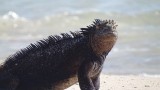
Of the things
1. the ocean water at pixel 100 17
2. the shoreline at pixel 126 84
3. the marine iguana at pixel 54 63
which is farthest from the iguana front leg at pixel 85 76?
the ocean water at pixel 100 17

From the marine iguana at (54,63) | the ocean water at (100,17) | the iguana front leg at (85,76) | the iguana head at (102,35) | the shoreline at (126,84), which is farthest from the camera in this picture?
the ocean water at (100,17)

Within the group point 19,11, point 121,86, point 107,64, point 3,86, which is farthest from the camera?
point 19,11

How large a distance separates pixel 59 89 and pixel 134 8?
1630 centimetres

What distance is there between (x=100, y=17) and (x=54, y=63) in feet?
48.1

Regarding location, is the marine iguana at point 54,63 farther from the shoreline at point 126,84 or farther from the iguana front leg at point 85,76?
the shoreline at point 126,84

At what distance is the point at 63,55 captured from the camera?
7094 millimetres

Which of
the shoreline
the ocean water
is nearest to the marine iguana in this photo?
the shoreline

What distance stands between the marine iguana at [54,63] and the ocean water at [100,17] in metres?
4.77

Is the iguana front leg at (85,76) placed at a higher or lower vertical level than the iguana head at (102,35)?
lower

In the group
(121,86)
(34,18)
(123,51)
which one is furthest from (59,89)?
(34,18)

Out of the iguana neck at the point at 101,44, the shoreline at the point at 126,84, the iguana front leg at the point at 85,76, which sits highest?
the iguana neck at the point at 101,44

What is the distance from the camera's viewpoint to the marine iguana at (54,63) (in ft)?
22.8

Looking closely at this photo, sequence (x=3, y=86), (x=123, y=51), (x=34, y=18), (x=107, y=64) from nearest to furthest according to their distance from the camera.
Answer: (x=3, y=86) < (x=107, y=64) < (x=123, y=51) < (x=34, y=18)

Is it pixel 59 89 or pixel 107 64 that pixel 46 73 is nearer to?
pixel 59 89
